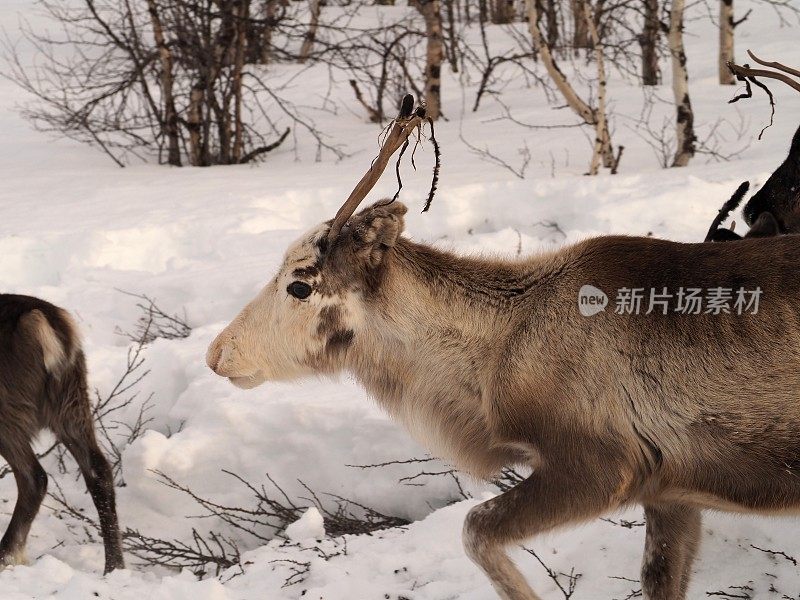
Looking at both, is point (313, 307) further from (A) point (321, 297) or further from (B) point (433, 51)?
(B) point (433, 51)

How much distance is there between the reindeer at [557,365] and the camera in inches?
122

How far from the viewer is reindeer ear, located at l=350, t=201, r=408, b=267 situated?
3.49 metres

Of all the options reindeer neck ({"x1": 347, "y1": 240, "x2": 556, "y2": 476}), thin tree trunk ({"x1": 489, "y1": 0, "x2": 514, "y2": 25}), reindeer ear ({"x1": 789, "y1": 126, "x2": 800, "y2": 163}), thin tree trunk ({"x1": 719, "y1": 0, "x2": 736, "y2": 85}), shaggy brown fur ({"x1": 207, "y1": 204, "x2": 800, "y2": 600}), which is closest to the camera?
shaggy brown fur ({"x1": 207, "y1": 204, "x2": 800, "y2": 600})

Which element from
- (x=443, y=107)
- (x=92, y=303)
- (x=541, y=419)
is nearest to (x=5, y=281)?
(x=92, y=303)

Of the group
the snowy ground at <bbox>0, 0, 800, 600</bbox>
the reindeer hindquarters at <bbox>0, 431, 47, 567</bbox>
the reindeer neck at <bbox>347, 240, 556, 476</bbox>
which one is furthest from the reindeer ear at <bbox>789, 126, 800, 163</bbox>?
the reindeer hindquarters at <bbox>0, 431, 47, 567</bbox>

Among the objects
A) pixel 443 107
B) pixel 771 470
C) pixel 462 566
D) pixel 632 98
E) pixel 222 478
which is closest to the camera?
pixel 771 470

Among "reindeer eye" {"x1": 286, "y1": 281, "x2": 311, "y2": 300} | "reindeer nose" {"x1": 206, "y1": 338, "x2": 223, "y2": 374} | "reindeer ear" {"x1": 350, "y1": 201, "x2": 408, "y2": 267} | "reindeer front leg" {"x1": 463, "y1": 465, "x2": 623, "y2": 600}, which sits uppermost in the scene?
"reindeer ear" {"x1": 350, "y1": 201, "x2": 408, "y2": 267}

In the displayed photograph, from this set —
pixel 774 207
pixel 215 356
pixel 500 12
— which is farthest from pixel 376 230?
pixel 500 12

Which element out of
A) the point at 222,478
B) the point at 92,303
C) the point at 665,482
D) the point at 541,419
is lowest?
the point at 222,478

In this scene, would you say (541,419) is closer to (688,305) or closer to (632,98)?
(688,305)

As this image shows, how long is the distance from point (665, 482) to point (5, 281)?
21.0 ft

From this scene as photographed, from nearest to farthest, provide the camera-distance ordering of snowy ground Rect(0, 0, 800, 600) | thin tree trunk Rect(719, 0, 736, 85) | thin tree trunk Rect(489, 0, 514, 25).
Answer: snowy ground Rect(0, 0, 800, 600) → thin tree trunk Rect(719, 0, 736, 85) → thin tree trunk Rect(489, 0, 514, 25)

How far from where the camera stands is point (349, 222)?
356 centimetres

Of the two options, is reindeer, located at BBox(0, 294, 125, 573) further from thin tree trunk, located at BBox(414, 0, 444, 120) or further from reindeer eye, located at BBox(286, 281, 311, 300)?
thin tree trunk, located at BBox(414, 0, 444, 120)
